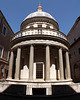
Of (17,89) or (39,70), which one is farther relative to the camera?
(39,70)

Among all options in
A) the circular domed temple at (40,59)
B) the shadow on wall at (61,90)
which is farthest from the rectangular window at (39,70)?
the shadow on wall at (61,90)

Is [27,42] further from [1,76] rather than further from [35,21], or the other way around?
[1,76]

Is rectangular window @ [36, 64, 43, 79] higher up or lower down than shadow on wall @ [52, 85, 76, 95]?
higher up

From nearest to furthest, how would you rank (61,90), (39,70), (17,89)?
(17,89) < (61,90) < (39,70)

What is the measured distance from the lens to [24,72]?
553 inches

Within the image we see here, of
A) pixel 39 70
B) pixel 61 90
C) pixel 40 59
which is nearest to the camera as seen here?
pixel 61 90

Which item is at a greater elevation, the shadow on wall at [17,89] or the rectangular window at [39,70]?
the rectangular window at [39,70]

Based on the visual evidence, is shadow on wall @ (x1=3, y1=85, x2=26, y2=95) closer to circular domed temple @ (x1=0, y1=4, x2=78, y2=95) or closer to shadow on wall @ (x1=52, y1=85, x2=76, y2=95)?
circular domed temple @ (x1=0, y1=4, x2=78, y2=95)

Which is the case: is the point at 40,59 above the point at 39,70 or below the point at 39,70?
above

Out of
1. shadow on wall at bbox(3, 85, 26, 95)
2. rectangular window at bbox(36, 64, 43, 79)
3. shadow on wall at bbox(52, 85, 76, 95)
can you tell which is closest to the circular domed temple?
rectangular window at bbox(36, 64, 43, 79)

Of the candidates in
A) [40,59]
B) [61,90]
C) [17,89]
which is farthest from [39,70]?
[17,89]

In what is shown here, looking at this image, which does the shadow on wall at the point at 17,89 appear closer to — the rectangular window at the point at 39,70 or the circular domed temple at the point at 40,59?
the circular domed temple at the point at 40,59

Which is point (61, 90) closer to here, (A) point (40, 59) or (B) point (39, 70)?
(B) point (39, 70)

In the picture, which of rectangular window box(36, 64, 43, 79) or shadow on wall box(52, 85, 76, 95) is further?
Result: rectangular window box(36, 64, 43, 79)
